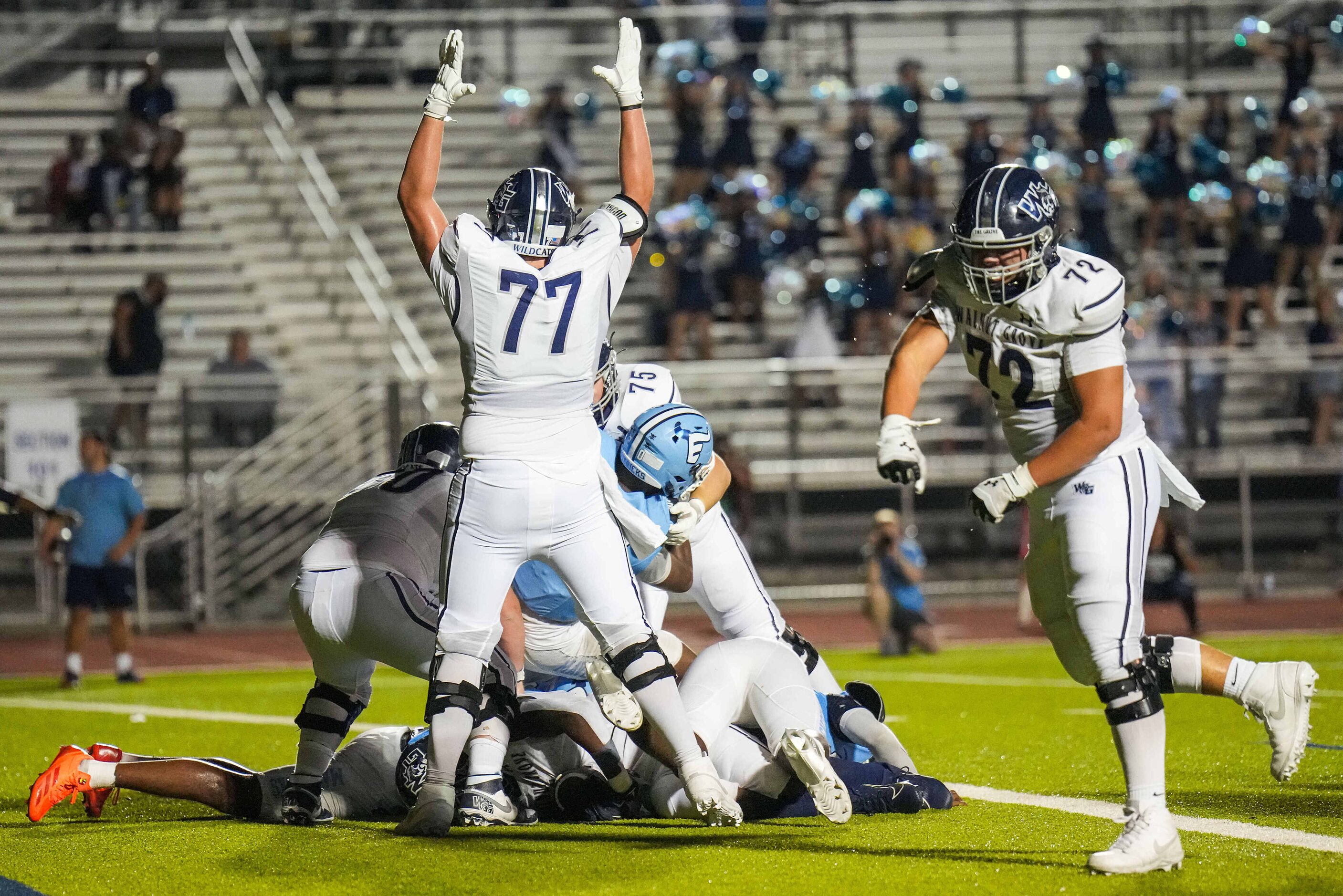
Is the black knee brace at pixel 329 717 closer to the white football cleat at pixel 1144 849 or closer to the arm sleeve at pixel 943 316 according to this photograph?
the arm sleeve at pixel 943 316

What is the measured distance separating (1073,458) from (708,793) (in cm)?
146

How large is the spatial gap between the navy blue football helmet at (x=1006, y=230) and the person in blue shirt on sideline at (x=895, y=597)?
7129 mm

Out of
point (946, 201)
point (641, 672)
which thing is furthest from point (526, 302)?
point (946, 201)

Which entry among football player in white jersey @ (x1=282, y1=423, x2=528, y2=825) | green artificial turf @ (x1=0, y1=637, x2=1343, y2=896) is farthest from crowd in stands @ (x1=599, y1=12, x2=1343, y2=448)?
football player in white jersey @ (x1=282, y1=423, x2=528, y2=825)

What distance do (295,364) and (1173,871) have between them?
13937mm

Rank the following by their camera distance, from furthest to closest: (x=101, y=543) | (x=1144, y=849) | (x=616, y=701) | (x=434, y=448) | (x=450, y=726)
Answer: (x=101, y=543), (x=434, y=448), (x=616, y=701), (x=450, y=726), (x=1144, y=849)

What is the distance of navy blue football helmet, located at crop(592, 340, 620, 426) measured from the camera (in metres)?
5.86

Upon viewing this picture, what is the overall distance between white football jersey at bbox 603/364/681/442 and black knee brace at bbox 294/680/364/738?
51.3 inches

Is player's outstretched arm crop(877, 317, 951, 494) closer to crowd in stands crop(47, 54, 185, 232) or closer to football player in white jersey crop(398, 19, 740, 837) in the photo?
football player in white jersey crop(398, 19, 740, 837)

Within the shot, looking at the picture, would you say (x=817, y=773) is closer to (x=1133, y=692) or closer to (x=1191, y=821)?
(x=1133, y=692)

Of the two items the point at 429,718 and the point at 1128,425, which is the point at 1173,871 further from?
the point at 429,718

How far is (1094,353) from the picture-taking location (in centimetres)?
480

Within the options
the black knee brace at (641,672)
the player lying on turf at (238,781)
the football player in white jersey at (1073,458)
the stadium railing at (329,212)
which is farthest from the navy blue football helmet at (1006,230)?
the stadium railing at (329,212)

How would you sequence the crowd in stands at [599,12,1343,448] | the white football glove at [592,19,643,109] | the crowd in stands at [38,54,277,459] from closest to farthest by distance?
1. the white football glove at [592,19,643,109]
2. the crowd in stands at [38,54,277,459]
3. the crowd in stands at [599,12,1343,448]
